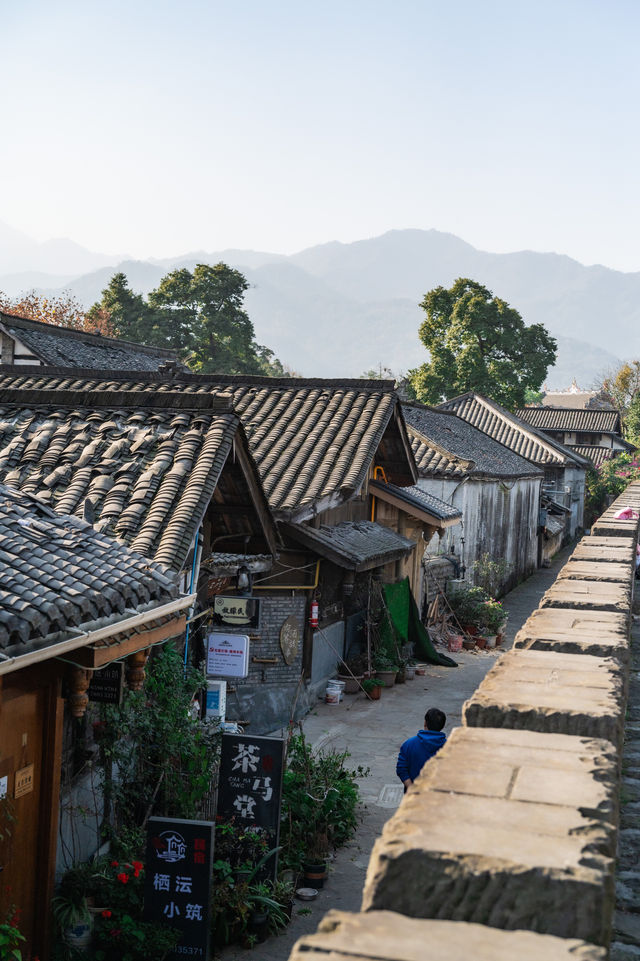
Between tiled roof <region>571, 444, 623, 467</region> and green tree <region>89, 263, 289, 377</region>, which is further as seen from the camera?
tiled roof <region>571, 444, 623, 467</region>

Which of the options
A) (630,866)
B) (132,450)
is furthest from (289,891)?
(630,866)

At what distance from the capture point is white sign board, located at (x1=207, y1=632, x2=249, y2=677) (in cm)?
1377

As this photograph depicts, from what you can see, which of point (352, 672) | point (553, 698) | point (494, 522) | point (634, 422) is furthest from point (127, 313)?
point (553, 698)

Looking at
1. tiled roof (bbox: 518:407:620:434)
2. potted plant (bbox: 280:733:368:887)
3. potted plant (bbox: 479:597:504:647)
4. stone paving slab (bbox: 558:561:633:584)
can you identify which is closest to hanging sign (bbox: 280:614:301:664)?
potted plant (bbox: 280:733:368:887)

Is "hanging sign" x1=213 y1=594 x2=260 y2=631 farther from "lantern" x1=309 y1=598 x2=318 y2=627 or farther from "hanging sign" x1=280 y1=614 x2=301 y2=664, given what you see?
"lantern" x1=309 y1=598 x2=318 y2=627

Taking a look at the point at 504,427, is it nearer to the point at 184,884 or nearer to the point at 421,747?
the point at 421,747

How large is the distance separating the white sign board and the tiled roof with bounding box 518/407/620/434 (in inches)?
2179

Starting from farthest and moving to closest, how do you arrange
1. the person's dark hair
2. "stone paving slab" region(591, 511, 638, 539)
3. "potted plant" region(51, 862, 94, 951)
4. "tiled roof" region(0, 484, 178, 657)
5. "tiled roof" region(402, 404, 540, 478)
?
"tiled roof" region(402, 404, 540, 478) < "stone paving slab" region(591, 511, 638, 539) < the person's dark hair < "potted plant" region(51, 862, 94, 951) < "tiled roof" region(0, 484, 178, 657)

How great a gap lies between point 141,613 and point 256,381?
14759mm

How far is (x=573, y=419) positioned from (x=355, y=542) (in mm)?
52508

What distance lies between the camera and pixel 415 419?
33719 mm

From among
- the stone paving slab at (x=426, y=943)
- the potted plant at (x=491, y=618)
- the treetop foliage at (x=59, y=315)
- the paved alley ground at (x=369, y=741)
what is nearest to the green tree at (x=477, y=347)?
the treetop foliage at (x=59, y=315)

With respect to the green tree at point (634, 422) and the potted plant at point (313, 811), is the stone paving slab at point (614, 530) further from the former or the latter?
the green tree at point (634, 422)

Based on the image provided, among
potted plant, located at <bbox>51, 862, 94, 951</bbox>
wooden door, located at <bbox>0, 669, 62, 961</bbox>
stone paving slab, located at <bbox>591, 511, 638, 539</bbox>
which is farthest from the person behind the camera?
stone paving slab, located at <bbox>591, 511, 638, 539</bbox>
